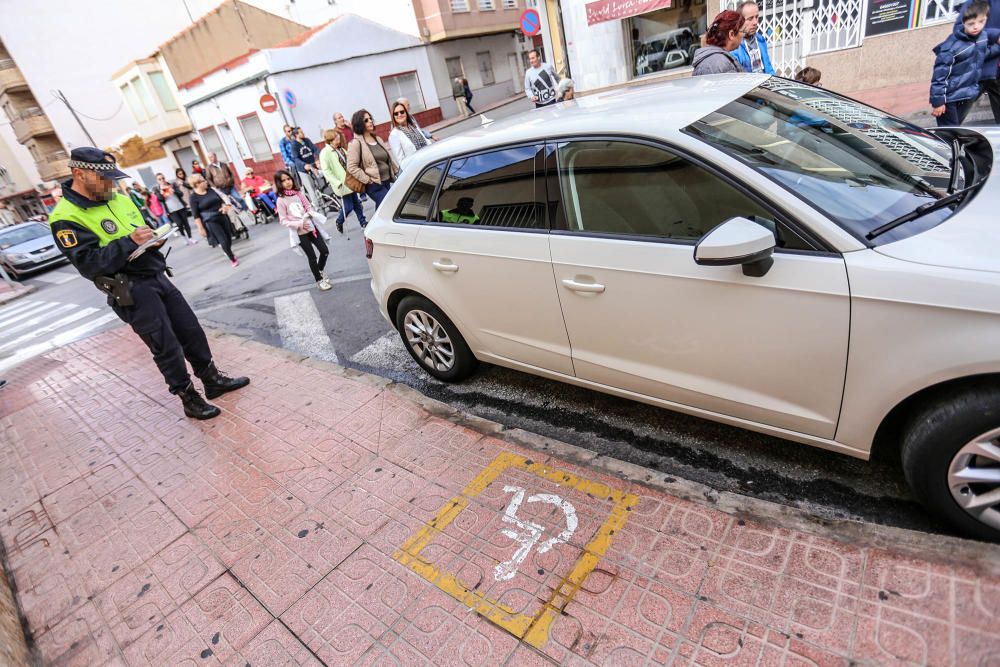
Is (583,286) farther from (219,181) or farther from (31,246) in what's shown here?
(31,246)

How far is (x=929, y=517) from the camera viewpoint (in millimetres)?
2184

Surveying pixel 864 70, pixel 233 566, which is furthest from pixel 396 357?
pixel 864 70

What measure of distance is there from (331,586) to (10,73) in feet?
139

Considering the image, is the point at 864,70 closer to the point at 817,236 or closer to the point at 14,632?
the point at 817,236

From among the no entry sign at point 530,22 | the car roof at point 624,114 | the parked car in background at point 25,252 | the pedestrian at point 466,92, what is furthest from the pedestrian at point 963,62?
the pedestrian at point 466,92

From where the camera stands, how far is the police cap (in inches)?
133

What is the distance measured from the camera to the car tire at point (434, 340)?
3598 millimetres

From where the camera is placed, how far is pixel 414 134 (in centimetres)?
709

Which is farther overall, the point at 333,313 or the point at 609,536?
the point at 333,313

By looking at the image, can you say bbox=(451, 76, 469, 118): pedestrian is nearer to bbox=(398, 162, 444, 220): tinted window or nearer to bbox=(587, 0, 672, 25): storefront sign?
bbox=(587, 0, 672, 25): storefront sign

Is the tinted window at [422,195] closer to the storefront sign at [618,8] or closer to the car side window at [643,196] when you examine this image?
the car side window at [643,196]

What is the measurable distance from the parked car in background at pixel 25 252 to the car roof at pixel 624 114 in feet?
57.4

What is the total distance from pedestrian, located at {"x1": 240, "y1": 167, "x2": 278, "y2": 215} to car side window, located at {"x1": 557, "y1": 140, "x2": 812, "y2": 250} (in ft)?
43.5

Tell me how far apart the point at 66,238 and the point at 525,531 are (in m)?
3.45
